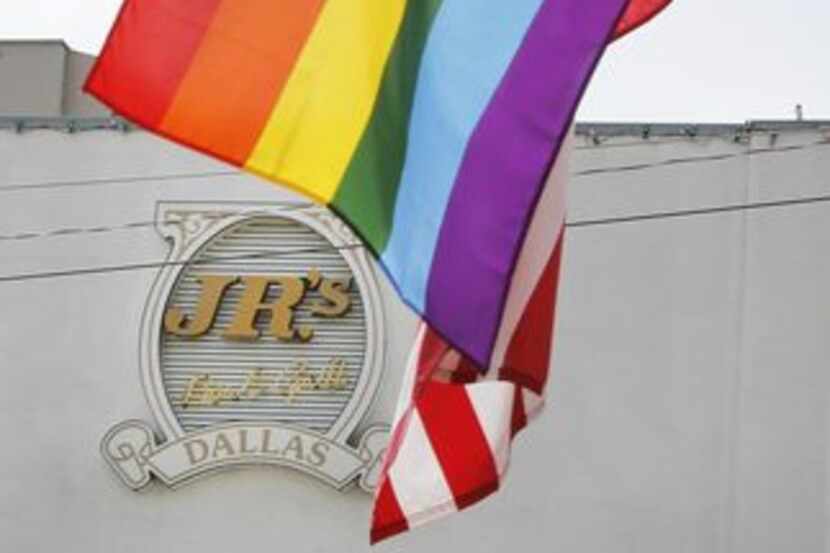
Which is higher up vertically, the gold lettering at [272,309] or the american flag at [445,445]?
the gold lettering at [272,309]

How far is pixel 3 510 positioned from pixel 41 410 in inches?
34.3

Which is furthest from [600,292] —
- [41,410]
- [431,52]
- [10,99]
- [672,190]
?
[431,52]

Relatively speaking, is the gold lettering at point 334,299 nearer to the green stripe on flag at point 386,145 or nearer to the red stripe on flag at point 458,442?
the red stripe on flag at point 458,442

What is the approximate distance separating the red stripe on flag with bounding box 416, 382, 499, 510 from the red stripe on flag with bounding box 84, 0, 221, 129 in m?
1.99

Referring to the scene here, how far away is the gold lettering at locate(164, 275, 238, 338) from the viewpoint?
1614 centimetres

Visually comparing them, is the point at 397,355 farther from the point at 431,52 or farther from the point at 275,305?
the point at 431,52

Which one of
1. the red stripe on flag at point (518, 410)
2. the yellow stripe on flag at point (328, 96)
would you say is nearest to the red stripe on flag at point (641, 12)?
the yellow stripe on flag at point (328, 96)

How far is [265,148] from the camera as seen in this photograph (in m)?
5.95

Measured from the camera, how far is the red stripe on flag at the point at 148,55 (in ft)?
19.7

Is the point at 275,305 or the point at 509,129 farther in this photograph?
the point at 275,305

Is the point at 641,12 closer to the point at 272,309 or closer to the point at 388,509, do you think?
the point at 388,509

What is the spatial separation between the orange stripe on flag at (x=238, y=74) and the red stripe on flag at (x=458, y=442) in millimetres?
1849

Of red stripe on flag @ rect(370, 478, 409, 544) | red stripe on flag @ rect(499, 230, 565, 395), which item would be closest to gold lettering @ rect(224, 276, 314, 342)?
red stripe on flag @ rect(370, 478, 409, 544)

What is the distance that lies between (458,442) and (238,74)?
2151mm
